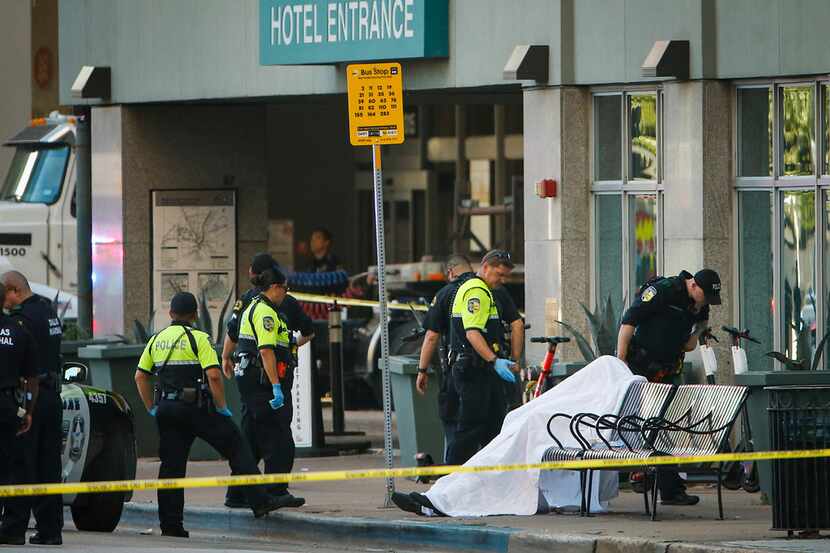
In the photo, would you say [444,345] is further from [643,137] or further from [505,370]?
[643,137]

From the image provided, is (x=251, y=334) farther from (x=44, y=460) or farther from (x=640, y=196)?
(x=640, y=196)

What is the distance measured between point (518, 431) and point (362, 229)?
27689 mm

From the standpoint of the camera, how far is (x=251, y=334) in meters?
14.1

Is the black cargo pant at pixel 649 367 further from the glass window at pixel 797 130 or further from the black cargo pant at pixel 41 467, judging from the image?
the black cargo pant at pixel 41 467

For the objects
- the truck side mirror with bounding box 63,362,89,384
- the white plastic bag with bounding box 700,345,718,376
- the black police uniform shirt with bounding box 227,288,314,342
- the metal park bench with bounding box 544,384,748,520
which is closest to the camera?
the metal park bench with bounding box 544,384,748,520

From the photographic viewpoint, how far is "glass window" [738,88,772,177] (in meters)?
16.9

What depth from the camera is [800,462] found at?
11.7m

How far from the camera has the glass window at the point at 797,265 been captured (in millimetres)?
16641

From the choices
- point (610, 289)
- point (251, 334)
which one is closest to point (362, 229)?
point (610, 289)

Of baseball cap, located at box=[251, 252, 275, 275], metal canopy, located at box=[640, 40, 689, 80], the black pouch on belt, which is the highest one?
metal canopy, located at box=[640, 40, 689, 80]

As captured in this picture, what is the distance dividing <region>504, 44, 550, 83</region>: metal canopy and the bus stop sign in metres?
4.11

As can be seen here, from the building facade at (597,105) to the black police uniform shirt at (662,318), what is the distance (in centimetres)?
148

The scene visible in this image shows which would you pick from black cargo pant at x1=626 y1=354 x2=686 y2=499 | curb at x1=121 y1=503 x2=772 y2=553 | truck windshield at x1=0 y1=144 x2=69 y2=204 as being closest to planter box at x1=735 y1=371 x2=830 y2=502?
black cargo pant at x1=626 y1=354 x2=686 y2=499

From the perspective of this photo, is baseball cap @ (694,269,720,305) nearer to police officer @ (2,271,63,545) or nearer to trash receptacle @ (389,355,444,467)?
trash receptacle @ (389,355,444,467)
